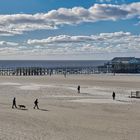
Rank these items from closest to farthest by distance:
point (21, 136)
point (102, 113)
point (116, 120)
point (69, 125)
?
point (21, 136) < point (69, 125) < point (116, 120) < point (102, 113)

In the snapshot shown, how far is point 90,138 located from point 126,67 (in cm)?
9594

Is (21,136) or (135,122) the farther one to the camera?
(135,122)

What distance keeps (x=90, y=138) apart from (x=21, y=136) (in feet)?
11.2

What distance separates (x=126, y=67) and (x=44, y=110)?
86446mm

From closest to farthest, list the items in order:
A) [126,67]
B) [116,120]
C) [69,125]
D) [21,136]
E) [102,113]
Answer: [21,136]
[69,125]
[116,120]
[102,113]
[126,67]

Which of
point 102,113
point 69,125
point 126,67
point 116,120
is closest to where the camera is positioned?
point 69,125

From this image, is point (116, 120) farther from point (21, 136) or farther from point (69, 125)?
point (21, 136)

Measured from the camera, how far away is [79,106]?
3167 cm

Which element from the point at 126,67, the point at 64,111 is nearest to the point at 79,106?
the point at 64,111

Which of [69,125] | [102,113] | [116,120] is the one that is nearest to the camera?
[69,125]

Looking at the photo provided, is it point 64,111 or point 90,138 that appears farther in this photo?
point 64,111

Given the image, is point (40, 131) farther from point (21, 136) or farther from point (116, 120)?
point (116, 120)

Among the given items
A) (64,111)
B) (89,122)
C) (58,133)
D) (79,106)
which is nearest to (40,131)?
(58,133)

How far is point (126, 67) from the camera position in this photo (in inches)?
4461
